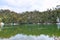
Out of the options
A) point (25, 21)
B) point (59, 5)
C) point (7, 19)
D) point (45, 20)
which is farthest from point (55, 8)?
point (7, 19)

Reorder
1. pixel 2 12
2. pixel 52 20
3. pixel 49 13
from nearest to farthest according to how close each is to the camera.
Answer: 1. pixel 52 20
2. pixel 49 13
3. pixel 2 12

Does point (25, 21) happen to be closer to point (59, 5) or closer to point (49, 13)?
point (49, 13)

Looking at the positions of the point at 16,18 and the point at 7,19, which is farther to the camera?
the point at 16,18

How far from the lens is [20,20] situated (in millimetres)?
64875

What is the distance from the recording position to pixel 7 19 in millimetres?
59906

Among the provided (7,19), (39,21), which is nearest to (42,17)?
(39,21)

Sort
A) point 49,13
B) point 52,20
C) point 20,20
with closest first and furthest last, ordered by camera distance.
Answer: point 52,20 < point 49,13 < point 20,20

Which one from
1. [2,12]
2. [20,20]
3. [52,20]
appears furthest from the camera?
[2,12]

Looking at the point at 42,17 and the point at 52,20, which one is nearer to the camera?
the point at 52,20

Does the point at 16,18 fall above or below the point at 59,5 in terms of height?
below

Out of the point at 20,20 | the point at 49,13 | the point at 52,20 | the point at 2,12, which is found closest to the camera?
the point at 52,20

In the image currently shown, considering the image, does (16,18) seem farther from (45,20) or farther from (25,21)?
(45,20)

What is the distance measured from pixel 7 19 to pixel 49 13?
44.4 feet

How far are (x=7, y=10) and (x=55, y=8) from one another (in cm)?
2201
